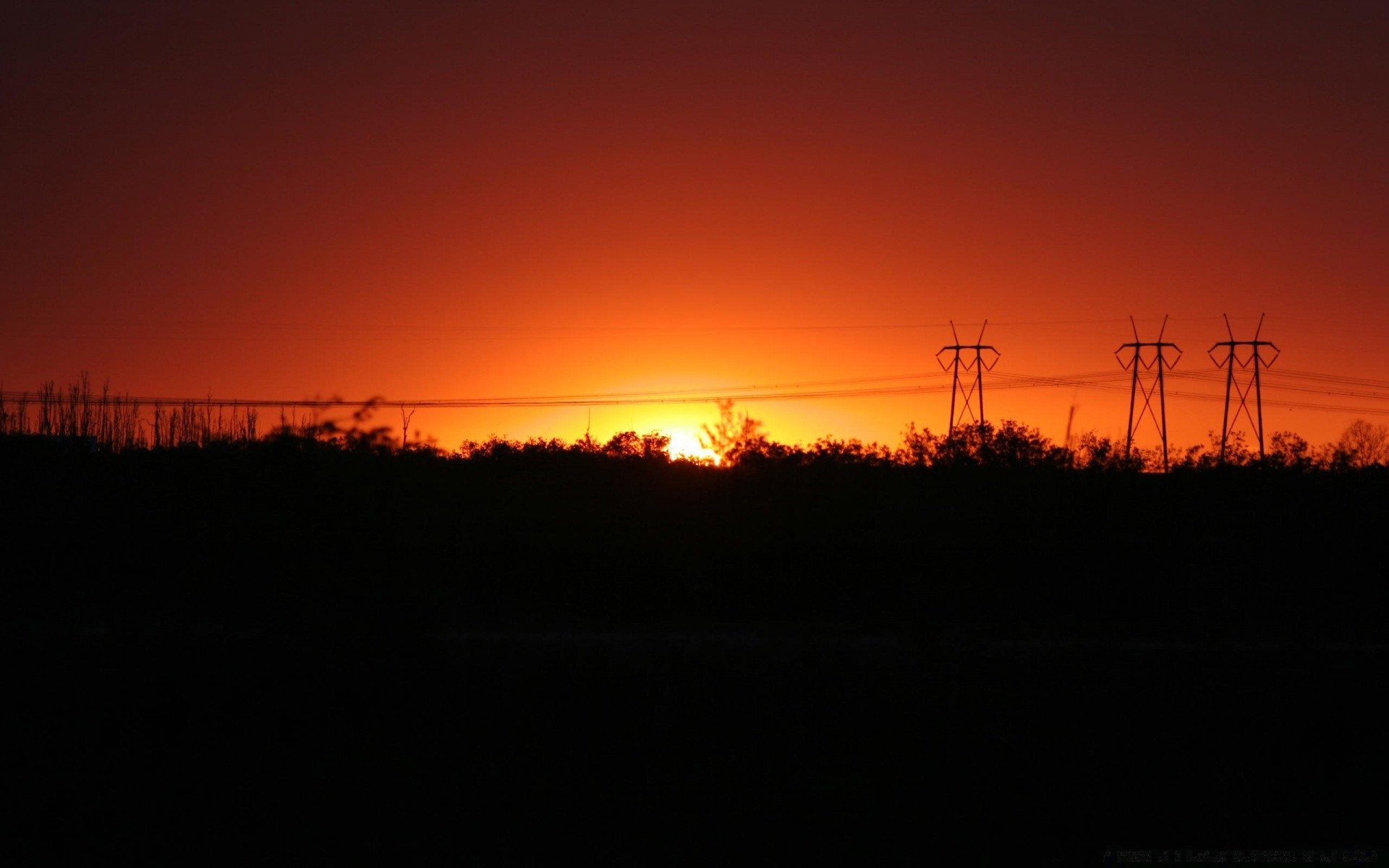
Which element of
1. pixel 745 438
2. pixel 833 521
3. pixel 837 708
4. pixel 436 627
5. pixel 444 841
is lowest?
pixel 444 841

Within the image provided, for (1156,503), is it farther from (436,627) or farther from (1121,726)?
(436,627)

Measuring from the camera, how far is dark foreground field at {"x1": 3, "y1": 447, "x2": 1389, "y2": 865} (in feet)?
46.2

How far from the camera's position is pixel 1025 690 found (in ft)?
56.0

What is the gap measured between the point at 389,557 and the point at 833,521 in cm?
929

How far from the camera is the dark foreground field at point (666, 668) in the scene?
46.2 ft

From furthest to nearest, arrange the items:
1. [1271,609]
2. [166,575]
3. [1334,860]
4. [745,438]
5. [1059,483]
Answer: [745,438], [1059,483], [1271,609], [166,575], [1334,860]

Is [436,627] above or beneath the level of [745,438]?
beneath

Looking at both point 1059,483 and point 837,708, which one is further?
point 1059,483

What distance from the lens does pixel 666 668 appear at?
55.9 feet

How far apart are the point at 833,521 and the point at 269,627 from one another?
1227cm

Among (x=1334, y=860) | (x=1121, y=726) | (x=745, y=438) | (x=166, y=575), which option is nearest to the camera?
(x=1334, y=860)

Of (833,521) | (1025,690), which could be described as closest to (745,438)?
(833,521)

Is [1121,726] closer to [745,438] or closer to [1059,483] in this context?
[1059,483]

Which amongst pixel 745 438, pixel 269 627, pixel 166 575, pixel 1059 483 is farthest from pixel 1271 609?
pixel 166 575
